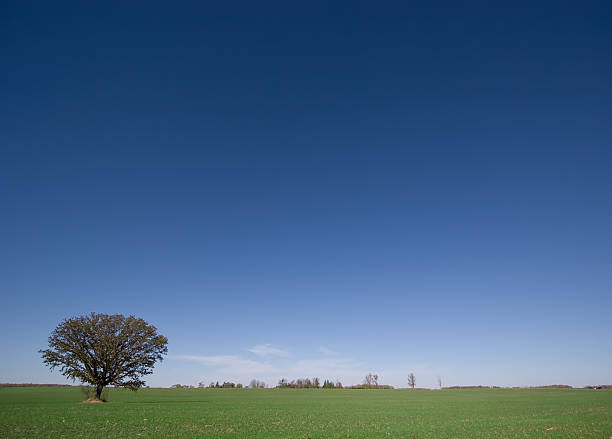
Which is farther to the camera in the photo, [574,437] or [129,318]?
[129,318]

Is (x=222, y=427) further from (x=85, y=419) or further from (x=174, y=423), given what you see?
(x=85, y=419)

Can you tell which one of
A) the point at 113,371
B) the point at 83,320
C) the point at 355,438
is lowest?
the point at 355,438

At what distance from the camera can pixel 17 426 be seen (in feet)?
81.4

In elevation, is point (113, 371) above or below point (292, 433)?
above

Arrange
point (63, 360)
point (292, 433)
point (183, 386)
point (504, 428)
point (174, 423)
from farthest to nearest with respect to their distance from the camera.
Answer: point (183, 386)
point (63, 360)
point (174, 423)
point (504, 428)
point (292, 433)

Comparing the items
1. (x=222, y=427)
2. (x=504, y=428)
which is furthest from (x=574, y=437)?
(x=222, y=427)

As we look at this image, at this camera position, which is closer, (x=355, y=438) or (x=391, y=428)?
(x=355, y=438)

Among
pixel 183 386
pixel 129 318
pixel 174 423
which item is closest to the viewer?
pixel 174 423

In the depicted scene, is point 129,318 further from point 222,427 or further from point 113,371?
point 222,427

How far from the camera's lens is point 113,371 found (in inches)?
2036

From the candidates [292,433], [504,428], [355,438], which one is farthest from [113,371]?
[504,428]

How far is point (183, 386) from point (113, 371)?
503 ft

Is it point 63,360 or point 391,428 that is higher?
point 63,360

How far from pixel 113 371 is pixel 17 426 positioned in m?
28.9
